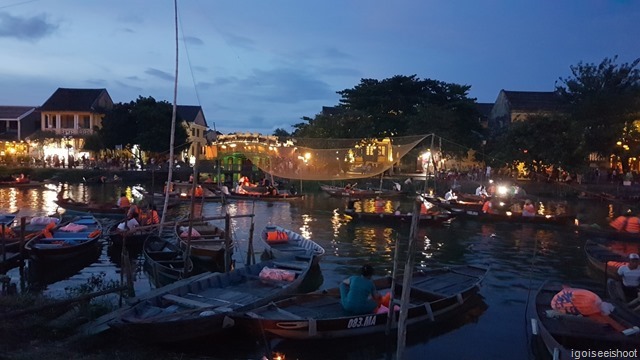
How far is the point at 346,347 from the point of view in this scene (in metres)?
9.93

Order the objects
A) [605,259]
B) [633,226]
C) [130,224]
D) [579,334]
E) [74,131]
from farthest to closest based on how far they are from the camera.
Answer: [74,131] < [633,226] < [130,224] < [605,259] < [579,334]

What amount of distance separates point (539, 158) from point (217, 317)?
3336 cm

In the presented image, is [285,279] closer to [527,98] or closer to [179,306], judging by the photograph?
[179,306]

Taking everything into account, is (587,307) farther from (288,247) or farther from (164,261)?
(164,261)

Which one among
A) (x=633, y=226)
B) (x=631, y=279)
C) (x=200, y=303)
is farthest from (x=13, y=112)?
(x=631, y=279)

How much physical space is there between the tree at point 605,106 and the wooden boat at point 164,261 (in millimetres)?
28630

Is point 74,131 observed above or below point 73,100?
below

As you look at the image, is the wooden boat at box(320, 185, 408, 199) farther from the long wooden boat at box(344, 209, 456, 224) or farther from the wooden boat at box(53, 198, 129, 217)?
the wooden boat at box(53, 198, 129, 217)

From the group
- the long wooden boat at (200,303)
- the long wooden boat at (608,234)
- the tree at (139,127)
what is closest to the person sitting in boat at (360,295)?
the long wooden boat at (200,303)

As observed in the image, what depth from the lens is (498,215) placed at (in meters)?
25.8

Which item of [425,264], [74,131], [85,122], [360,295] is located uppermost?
[85,122]

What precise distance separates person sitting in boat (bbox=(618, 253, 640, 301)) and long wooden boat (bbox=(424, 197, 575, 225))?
13.4m

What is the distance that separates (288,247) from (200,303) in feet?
22.1

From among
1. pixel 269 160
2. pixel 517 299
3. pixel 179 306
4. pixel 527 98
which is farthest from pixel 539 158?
pixel 179 306
